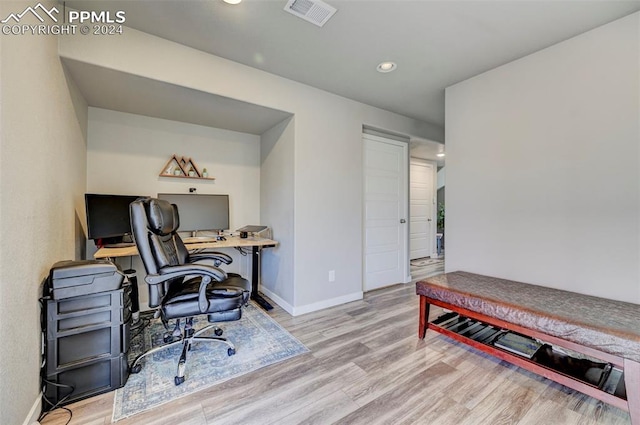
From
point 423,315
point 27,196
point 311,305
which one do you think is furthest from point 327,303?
point 27,196

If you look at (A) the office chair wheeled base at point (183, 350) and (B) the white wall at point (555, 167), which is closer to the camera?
(A) the office chair wheeled base at point (183, 350)

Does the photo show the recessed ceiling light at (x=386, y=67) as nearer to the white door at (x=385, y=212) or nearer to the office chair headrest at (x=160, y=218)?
the white door at (x=385, y=212)

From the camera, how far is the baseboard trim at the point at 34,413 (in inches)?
52.8

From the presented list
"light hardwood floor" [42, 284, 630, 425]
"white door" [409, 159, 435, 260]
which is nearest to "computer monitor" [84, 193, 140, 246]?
"light hardwood floor" [42, 284, 630, 425]

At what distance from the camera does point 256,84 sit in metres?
2.62

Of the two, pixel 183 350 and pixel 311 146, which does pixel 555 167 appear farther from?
pixel 183 350

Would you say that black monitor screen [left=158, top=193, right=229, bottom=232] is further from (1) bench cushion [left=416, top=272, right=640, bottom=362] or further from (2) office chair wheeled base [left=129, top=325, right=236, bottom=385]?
(1) bench cushion [left=416, top=272, right=640, bottom=362]

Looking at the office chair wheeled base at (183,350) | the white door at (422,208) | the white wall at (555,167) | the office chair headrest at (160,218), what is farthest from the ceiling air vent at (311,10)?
the white door at (422,208)

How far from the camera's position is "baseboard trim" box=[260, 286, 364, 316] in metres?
2.93

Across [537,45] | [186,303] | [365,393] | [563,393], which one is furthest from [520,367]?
[537,45]

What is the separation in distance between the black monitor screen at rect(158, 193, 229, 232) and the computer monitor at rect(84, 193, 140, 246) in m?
0.44

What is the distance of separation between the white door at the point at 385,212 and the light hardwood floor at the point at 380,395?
5.21ft

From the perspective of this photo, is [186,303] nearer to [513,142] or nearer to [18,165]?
[18,165]

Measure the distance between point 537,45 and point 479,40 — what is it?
52 cm
